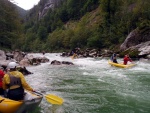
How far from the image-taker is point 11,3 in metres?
32.3

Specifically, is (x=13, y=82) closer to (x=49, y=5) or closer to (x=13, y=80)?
(x=13, y=80)

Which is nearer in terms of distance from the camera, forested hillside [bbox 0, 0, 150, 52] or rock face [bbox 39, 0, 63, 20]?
forested hillside [bbox 0, 0, 150, 52]

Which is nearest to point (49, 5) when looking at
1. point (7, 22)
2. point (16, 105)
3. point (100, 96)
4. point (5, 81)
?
point (7, 22)

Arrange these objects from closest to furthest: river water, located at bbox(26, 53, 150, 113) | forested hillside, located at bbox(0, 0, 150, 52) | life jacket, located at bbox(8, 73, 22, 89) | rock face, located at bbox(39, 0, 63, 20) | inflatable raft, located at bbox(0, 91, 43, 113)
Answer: inflatable raft, located at bbox(0, 91, 43, 113), life jacket, located at bbox(8, 73, 22, 89), river water, located at bbox(26, 53, 150, 113), forested hillside, located at bbox(0, 0, 150, 52), rock face, located at bbox(39, 0, 63, 20)

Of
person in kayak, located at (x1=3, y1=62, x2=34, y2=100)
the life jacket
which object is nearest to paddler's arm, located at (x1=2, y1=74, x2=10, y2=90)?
person in kayak, located at (x1=3, y1=62, x2=34, y2=100)

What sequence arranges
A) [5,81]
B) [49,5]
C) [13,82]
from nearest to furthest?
[13,82] < [5,81] < [49,5]

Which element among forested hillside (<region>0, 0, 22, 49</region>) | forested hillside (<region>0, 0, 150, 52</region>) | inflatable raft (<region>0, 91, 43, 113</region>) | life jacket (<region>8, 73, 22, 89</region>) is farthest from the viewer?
forested hillside (<region>0, 0, 150, 52</region>)

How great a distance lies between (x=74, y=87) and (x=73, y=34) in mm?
55006

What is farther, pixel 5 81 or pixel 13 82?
pixel 5 81

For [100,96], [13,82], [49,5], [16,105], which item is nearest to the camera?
[16,105]

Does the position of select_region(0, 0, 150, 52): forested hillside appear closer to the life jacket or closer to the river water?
the river water

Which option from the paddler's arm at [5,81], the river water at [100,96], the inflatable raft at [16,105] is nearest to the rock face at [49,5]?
the river water at [100,96]

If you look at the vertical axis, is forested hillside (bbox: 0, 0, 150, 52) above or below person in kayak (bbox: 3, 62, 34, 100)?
above

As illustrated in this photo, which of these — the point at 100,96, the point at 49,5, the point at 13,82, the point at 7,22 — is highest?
the point at 49,5
